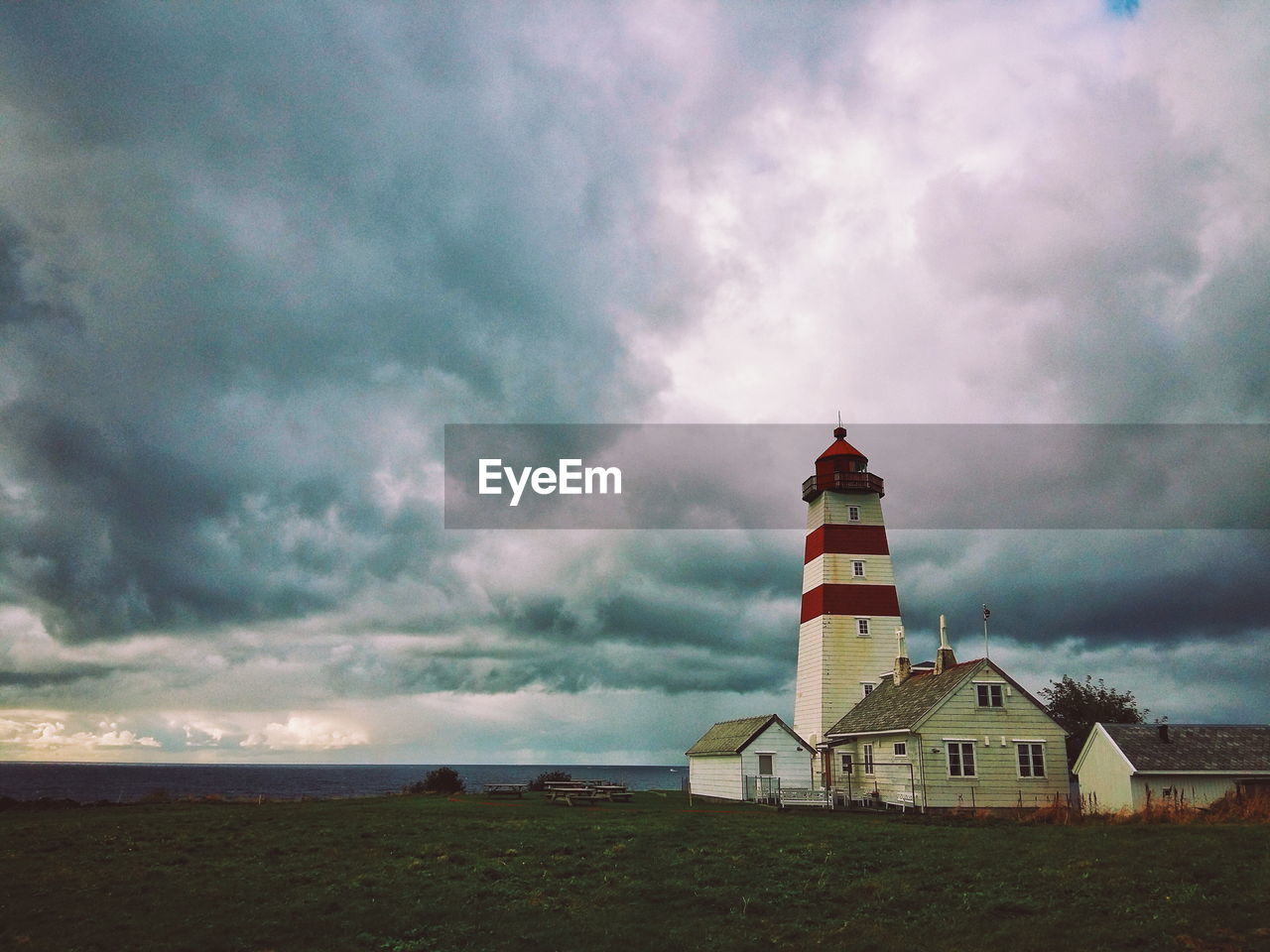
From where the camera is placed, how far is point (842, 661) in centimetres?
4662

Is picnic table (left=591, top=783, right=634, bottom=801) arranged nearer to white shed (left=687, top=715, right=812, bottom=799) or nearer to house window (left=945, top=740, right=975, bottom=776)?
white shed (left=687, top=715, right=812, bottom=799)

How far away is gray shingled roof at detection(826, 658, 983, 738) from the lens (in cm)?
3803

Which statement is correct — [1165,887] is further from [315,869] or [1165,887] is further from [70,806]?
[70,806]

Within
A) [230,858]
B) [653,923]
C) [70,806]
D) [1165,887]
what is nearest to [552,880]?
[653,923]

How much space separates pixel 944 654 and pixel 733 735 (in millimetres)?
11667

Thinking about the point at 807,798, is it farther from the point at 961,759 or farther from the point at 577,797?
the point at 577,797

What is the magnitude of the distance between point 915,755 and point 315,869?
83.1 feet

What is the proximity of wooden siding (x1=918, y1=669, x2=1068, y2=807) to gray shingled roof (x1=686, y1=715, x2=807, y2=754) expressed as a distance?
9286 mm

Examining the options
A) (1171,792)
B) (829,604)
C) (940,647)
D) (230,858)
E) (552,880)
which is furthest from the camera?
(829,604)

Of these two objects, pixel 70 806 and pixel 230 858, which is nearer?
pixel 230 858

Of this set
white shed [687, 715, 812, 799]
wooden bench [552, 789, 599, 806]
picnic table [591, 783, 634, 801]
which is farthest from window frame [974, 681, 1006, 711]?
wooden bench [552, 789, 599, 806]

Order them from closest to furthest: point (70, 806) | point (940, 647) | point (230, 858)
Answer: point (230, 858)
point (70, 806)
point (940, 647)

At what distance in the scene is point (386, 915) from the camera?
16.1 meters

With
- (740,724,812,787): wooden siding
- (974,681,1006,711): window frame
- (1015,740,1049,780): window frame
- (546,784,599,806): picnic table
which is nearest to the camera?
(1015,740,1049,780): window frame
